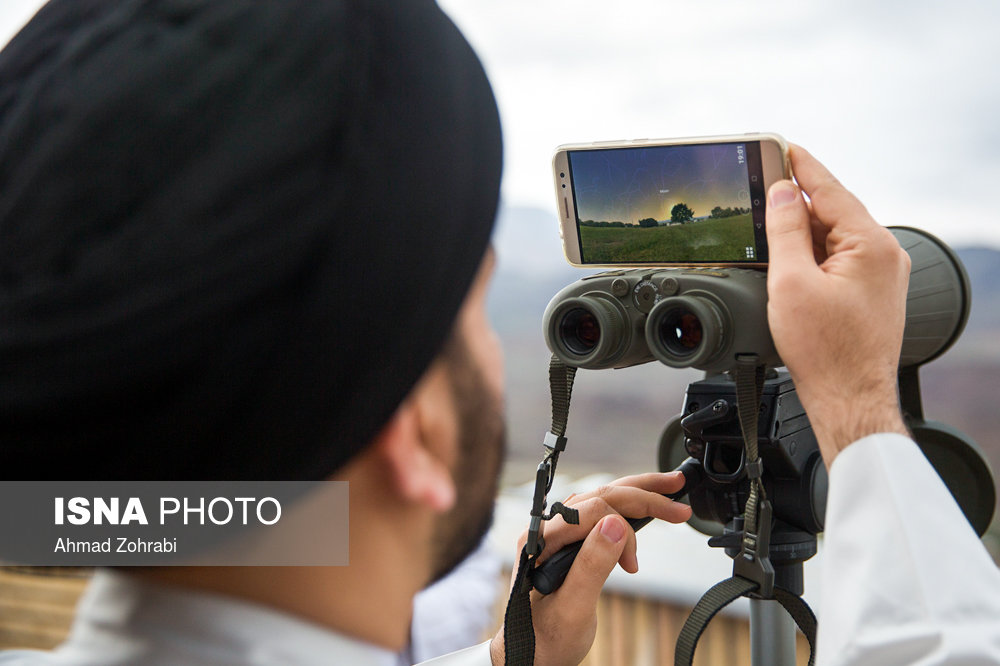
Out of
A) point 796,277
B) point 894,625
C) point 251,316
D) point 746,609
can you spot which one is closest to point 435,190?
point 251,316

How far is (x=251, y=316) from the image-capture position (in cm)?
39

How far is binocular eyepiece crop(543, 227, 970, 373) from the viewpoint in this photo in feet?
2.30

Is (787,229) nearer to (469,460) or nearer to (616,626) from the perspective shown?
(469,460)

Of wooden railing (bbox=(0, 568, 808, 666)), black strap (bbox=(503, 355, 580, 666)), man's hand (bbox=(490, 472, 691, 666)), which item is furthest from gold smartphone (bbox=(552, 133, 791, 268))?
wooden railing (bbox=(0, 568, 808, 666))

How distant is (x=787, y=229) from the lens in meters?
0.69

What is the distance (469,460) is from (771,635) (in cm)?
58

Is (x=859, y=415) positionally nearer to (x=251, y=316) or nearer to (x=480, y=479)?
(x=480, y=479)

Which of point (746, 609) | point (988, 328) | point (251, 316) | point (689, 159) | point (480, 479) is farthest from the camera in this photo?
point (746, 609)

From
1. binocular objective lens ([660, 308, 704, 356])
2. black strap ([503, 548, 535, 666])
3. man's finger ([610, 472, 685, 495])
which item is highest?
binocular objective lens ([660, 308, 704, 356])

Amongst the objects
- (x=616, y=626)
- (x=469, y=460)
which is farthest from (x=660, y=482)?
(x=616, y=626)

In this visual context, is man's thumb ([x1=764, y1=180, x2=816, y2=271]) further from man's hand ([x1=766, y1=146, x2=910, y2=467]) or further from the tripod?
the tripod

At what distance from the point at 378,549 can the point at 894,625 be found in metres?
0.41

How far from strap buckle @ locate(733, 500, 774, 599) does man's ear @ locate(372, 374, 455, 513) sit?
0.37 metres

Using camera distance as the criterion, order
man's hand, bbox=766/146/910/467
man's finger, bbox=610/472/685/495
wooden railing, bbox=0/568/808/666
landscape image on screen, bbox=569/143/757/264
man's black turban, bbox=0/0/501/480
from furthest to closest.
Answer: wooden railing, bbox=0/568/808/666 → man's finger, bbox=610/472/685/495 → landscape image on screen, bbox=569/143/757/264 → man's hand, bbox=766/146/910/467 → man's black turban, bbox=0/0/501/480
